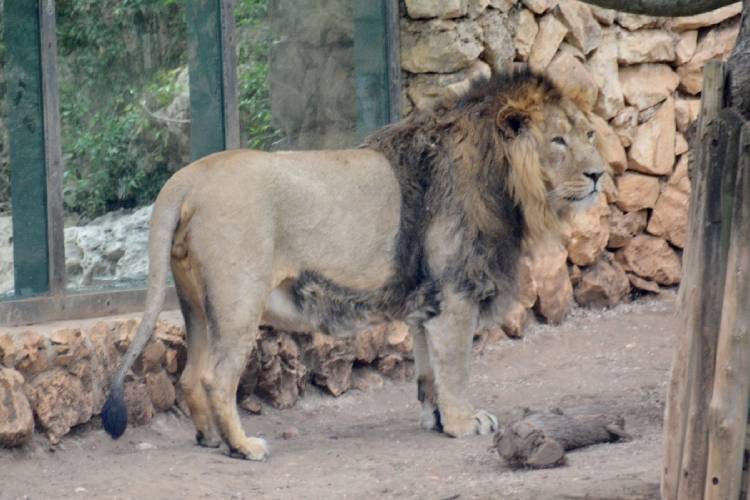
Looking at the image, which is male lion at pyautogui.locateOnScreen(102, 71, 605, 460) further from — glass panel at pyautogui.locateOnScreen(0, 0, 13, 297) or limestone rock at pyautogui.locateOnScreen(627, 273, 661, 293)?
limestone rock at pyautogui.locateOnScreen(627, 273, 661, 293)

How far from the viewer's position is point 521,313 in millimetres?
9016

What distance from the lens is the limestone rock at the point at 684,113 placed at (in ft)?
32.7

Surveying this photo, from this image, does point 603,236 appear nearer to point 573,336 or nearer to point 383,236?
point 573,336

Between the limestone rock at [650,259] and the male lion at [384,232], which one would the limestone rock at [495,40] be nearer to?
the male lion at [384,232]

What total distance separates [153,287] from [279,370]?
5.20ft

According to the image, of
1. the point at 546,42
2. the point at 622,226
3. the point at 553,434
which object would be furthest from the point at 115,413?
the point at 622,226

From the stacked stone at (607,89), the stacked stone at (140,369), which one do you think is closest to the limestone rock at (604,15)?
the stacked stone at (607,89)

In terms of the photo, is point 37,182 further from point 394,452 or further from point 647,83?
point 647,83

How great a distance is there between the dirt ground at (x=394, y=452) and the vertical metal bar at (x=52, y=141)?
845 millimetres

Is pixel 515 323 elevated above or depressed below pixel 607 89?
below

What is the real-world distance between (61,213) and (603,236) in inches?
169

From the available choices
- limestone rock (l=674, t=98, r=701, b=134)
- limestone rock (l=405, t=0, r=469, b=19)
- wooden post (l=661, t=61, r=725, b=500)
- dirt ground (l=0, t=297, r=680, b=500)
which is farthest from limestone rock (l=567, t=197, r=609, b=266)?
wooden post (l=661, t=61, r=725, b=500)

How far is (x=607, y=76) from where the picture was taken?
9.38m

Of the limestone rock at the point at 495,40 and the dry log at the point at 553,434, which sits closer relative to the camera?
the dry log at the point at 553,434
